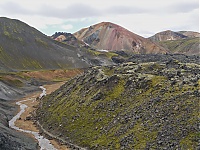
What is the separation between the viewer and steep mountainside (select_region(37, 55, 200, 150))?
194 ft

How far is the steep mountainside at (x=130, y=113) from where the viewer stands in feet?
194

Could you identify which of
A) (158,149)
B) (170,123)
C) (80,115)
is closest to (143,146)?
(158,149)

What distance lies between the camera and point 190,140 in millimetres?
54062

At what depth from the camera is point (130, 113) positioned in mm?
72188

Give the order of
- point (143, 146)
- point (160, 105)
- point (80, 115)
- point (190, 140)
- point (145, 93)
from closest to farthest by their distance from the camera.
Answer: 1. point (190, 140)
2. point (143, 146)
3. point (160, 105)
4. point (145, 93)
5. point (80, 115)

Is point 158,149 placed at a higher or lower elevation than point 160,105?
lower

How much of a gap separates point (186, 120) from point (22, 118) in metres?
68.9

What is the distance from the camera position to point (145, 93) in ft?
260

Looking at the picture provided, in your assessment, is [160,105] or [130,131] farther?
[160,105]

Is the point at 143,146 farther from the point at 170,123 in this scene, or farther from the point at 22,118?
the point at 22,118

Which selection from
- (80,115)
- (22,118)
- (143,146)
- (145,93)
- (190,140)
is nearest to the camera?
(190,140)

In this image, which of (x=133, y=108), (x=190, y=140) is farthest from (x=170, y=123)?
(x=133, y=108)

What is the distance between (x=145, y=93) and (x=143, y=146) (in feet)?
77.5

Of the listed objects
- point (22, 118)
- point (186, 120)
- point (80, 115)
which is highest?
point (186, 120)
